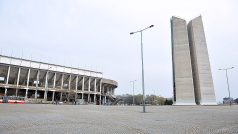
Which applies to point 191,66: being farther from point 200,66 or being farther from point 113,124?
point 113,124

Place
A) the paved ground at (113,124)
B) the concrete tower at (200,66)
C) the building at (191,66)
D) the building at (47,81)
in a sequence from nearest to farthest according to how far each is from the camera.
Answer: the paved ground at (113,124)
the building at (191,66)
the concrete tower at (200,66)
the building at (47,81)

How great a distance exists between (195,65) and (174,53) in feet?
25.8

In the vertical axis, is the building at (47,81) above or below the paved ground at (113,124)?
above

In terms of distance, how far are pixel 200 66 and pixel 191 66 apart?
2.65 meters

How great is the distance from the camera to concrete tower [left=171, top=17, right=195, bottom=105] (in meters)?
59.0

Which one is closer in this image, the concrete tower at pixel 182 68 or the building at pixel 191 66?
the concrete tower at pixel 182 68

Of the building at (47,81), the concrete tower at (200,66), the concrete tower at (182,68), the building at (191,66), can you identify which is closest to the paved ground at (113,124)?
the concrete tower at (182,68)

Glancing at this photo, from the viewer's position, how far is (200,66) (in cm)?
6109

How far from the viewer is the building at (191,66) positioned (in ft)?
195

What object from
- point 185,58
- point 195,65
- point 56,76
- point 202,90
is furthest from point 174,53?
point 56,76

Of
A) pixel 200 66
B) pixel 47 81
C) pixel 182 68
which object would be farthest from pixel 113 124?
pixel 47 81

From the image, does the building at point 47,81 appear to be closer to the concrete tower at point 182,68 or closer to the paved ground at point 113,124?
the concrete tower at point 182,68

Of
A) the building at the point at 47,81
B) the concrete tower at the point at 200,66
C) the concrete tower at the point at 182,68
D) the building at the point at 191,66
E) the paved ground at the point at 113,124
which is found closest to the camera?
the paved ground at the point at 113,124

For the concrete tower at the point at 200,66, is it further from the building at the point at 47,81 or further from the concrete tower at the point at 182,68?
the building at the point at 47,81
